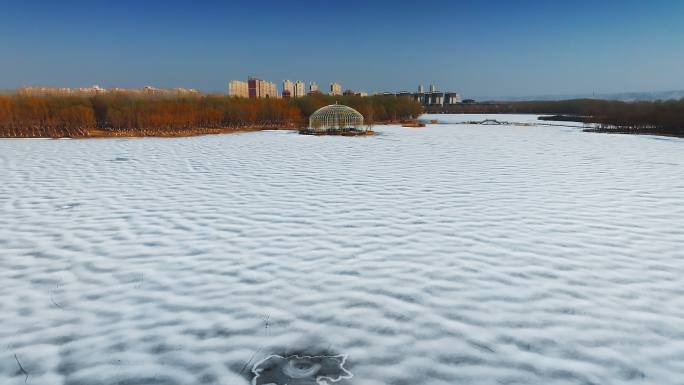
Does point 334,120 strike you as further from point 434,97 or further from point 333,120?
point 434,97

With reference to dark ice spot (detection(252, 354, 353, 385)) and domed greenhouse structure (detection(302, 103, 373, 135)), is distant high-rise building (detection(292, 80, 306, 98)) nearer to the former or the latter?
domed greenhouse structure (detection(302, 103, 373, 135))

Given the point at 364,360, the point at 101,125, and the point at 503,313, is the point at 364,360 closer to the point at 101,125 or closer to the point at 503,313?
the point at 503,313

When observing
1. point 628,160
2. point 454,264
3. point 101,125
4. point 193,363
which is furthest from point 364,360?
point 101,125

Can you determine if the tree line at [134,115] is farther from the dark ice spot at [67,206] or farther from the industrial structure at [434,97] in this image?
the industrial structure at [434,97]

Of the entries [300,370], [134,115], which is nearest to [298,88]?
[134,115]

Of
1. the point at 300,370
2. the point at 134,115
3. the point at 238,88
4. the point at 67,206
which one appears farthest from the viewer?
the point at 238,88

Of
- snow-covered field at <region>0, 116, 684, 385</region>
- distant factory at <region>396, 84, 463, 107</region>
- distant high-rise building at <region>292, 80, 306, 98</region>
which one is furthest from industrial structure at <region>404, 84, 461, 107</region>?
snow-covered field at <region>0, 116, 684, 385</region>
